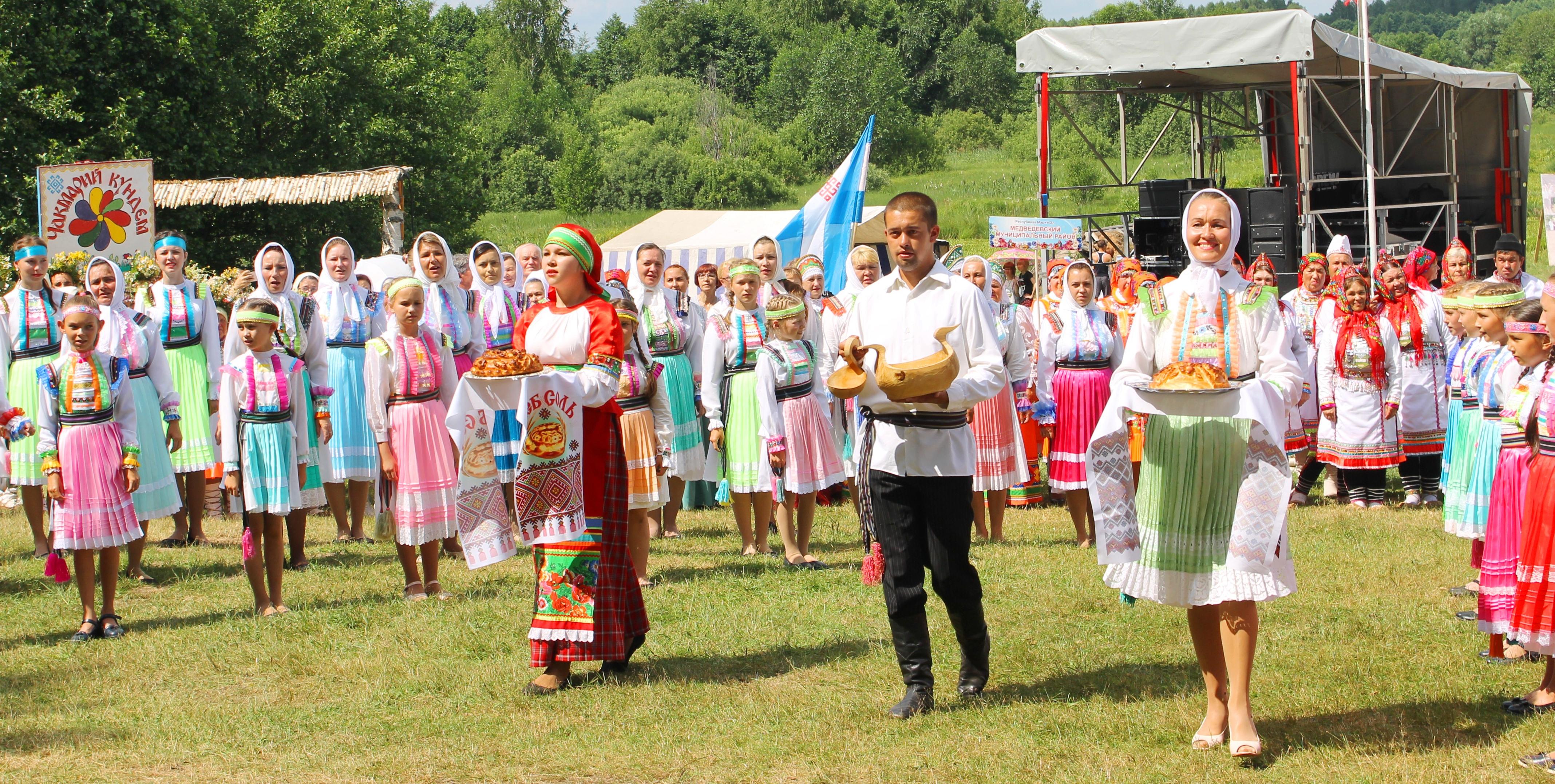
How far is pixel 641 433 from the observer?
797cm

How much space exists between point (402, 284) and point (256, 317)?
0.83 meters

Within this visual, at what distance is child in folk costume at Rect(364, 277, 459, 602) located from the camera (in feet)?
25.1

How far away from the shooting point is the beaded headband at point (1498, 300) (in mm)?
6223

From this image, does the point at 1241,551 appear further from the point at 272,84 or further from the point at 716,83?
the point at 716,83

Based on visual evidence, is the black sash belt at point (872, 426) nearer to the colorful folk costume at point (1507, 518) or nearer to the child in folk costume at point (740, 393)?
the colorful folk costume at point (1507, 518)

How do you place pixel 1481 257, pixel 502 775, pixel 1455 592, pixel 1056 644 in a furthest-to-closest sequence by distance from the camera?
pixel 1481 257, pixel 1455 592, pixel 1056 644, pixel 502 775

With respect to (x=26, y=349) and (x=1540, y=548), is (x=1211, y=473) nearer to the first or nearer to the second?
(x=1540, y=548)

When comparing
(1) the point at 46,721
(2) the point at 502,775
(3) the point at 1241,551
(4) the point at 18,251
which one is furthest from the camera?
(4) the point at 18,251

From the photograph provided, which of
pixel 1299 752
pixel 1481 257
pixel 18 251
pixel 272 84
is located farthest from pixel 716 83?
pixel 1299 752

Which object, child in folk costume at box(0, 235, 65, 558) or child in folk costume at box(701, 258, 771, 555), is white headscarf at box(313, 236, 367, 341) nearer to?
child in folk costume at box(0, 235, 65, 558)

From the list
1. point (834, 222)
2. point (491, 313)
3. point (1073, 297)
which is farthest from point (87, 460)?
point (834, 222)

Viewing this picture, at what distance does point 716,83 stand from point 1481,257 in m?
74.4

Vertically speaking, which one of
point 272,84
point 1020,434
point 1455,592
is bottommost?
point 1455,592

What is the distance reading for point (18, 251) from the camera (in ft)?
31.9
